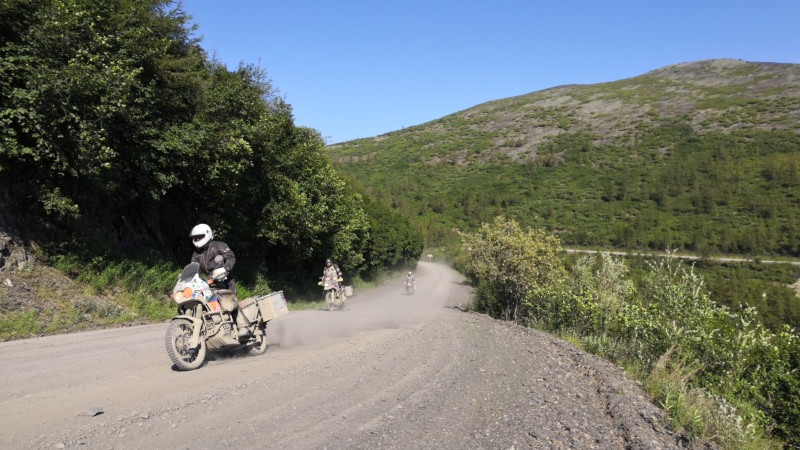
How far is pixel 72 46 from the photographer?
13141mm

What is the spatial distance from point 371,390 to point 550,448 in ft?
7.75

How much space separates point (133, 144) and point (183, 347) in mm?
11670

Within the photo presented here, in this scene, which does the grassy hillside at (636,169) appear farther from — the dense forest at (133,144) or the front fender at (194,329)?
the front fender at (194,329)

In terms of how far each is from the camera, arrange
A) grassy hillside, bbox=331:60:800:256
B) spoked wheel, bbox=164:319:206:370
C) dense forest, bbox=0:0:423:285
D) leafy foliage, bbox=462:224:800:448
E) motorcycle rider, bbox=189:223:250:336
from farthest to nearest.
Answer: grassy hillside, bbox=331:60:800:256, dense forest, bbox=0:0:423:285, leafy foliage, bbox=462:224:800:448, motorcycle rider, bbox=189:223:250:336, spoked wheel, bbox=164:319:206:370

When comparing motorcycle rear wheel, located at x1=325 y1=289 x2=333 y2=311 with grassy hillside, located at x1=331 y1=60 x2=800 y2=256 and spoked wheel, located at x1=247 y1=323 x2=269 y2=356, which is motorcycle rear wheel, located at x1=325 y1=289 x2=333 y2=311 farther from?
grassy hillside, located at x1=331 y1=60 x2=800 y2=256

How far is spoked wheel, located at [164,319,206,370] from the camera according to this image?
6.65 metres

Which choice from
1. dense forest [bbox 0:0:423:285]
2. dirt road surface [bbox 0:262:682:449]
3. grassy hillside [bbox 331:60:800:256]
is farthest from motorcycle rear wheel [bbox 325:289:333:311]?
grassy hillside [bbox 331:60:800:256]

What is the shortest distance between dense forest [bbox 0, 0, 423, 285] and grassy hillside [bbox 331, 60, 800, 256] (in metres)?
41.4

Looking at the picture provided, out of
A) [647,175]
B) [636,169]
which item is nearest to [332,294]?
[647,175]

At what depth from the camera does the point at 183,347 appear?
7.00 meters

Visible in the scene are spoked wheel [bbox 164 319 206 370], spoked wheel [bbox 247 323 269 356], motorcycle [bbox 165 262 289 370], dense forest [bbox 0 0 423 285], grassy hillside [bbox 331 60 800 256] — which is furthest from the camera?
grassy hillside [bbox 331 60 800 256]

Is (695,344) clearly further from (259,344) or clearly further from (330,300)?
(330,300)

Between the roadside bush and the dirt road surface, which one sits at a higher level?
the dirt road surface

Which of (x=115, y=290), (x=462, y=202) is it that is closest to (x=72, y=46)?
(x=115, y=290)
